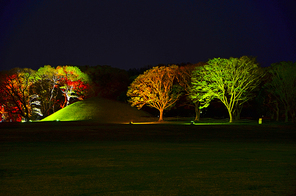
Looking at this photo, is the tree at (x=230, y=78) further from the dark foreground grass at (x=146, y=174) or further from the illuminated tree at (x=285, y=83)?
the dark foreground grass at (x=146, y=174)

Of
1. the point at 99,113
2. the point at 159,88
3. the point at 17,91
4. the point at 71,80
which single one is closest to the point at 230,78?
the point at 159,88

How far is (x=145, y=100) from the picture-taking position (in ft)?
189

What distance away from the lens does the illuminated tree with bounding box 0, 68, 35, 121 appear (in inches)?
2356

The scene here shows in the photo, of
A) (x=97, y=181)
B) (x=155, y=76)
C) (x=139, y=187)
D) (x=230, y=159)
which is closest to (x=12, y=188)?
(x=97, y=181)

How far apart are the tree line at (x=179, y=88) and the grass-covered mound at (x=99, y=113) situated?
2974 mm

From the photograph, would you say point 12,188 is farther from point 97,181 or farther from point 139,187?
point 139,187

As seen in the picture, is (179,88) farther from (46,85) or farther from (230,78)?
(46,85)

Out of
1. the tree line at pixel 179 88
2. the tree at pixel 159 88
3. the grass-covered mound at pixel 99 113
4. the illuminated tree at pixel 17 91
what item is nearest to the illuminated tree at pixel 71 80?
the tree line at pixel 179 88

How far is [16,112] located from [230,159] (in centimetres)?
5876

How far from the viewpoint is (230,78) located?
1925 inches

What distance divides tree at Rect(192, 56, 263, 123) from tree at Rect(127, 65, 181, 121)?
6.77 m

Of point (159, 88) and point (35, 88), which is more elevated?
point (159, 88)

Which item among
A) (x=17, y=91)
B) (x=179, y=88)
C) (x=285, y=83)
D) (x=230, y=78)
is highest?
(x=230, y=78)

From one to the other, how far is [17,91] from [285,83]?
162 feet
